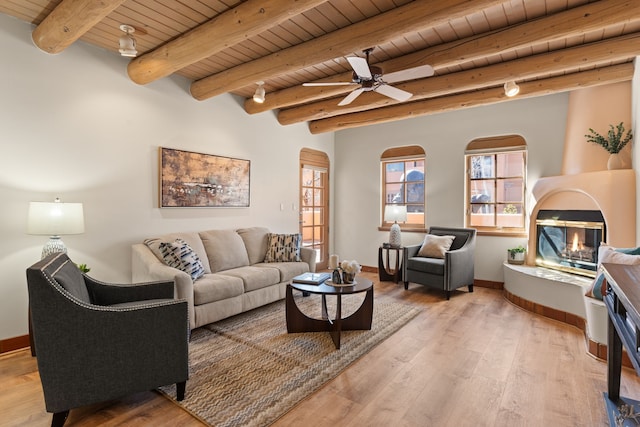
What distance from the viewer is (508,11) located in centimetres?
266

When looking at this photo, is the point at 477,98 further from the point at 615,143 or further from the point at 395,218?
the point at 395,218

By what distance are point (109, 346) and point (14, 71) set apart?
2.54 metres

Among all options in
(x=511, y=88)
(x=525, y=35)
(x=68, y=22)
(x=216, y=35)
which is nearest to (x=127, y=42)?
(x=68, y=22)

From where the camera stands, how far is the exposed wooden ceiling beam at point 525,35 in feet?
8.06

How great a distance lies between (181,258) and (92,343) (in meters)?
1.51

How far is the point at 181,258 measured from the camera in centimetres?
335

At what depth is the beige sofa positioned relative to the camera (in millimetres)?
3150

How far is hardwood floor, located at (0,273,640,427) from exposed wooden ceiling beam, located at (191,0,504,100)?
2.58 meters

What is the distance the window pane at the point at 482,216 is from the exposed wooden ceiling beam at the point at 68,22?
16.4ft

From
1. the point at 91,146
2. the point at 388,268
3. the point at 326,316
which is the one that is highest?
the point at 91,146

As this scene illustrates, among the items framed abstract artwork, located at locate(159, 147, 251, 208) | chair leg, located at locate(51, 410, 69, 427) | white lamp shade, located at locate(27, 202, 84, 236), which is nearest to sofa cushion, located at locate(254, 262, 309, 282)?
framed abstract artwork, located at locate(159, 147, 251, 208)

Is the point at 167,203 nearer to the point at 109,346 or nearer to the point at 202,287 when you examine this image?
the point at 202,287

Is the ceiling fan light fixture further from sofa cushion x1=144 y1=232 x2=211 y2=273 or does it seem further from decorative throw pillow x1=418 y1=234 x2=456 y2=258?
decorative throw pillow x1=418 y1=234 x2=456 y2=258

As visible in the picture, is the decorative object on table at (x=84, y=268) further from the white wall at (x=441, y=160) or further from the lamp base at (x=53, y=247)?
the white wall at (x=441, y=160)
